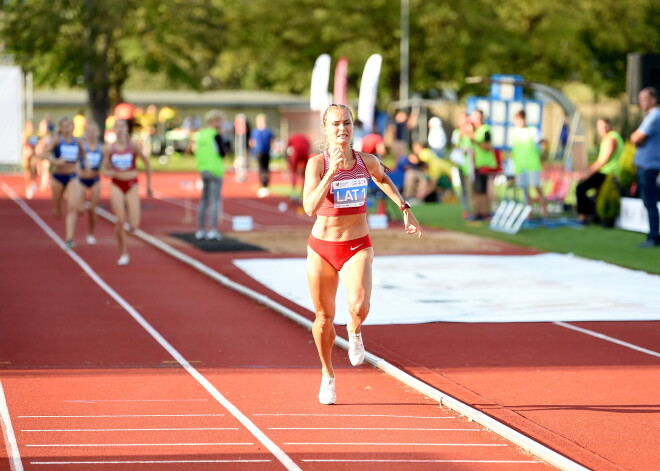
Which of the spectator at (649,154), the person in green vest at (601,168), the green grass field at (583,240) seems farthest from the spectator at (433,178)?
the spectator at (649,154)

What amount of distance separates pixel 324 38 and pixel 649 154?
134 feet

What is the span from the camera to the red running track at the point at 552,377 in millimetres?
7262

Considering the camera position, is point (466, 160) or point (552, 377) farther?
point (466, 160)

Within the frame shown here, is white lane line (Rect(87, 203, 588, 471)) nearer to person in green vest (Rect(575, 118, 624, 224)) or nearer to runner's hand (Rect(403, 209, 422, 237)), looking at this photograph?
runner's hand (Rect(403, 209, 422, 237))

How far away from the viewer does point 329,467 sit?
657cm

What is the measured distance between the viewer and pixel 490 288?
1420 cm

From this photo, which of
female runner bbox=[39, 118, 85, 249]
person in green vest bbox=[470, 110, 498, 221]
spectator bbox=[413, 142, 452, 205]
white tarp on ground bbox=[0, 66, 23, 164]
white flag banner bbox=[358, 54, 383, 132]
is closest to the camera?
female runner bbox=[39, 118, 85, 249]

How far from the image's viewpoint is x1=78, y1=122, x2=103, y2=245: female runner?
1941 centimetres

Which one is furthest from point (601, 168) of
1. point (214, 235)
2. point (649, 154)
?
point (214, 235)

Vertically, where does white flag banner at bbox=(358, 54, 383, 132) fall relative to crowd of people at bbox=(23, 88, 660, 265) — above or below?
above

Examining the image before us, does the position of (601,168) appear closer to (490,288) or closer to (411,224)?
(490,288)

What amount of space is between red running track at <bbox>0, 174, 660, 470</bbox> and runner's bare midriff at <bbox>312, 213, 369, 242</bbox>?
1190mm

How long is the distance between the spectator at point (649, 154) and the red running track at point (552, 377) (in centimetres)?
691

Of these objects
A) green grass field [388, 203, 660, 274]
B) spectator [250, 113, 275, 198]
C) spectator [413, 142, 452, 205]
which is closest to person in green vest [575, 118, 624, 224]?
green grass field [388, 203, 660, 274]
